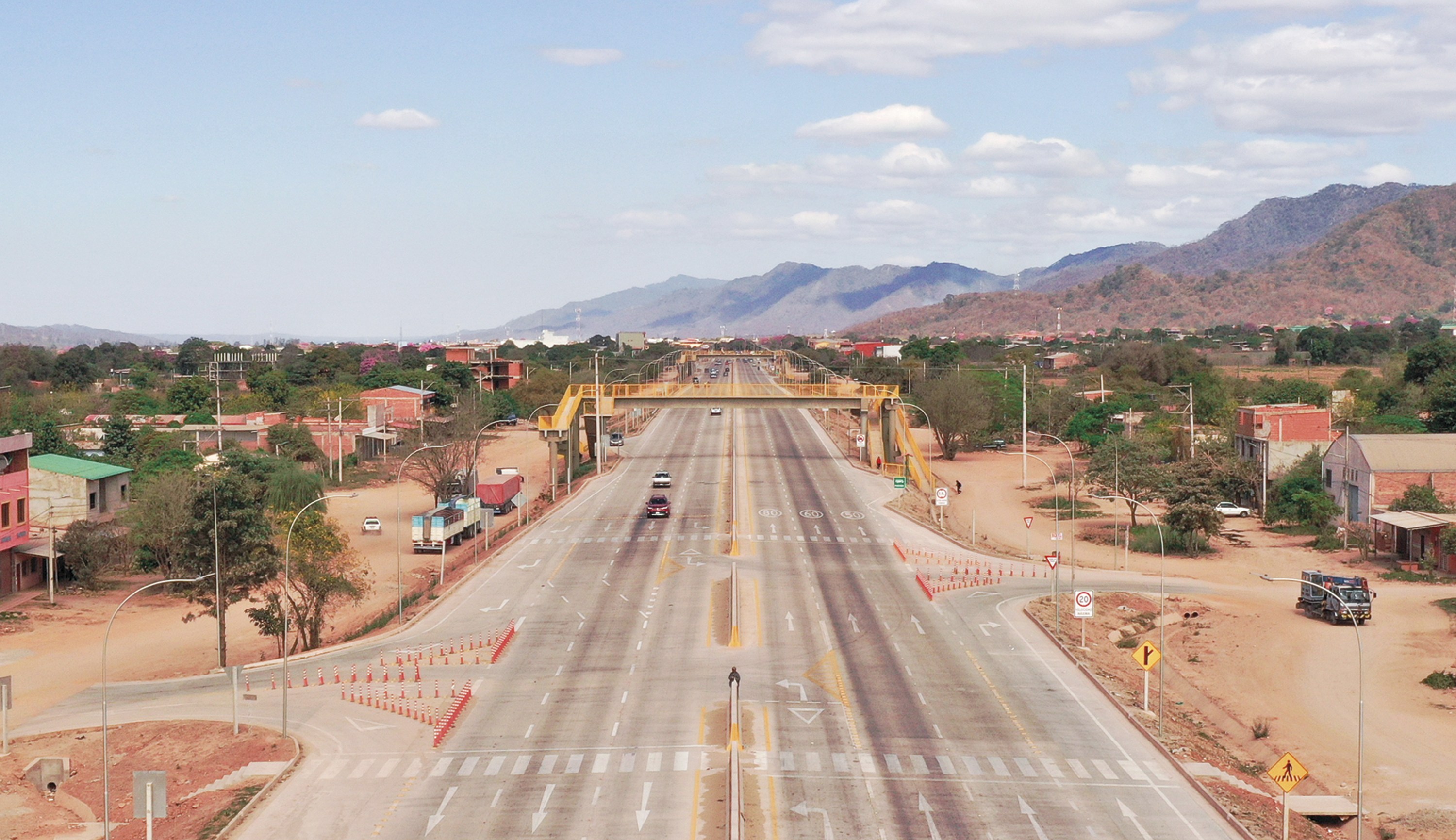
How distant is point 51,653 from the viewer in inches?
2218

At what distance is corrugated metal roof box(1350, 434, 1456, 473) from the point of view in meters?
77.6

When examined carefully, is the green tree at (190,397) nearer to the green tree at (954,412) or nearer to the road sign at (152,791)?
the green tree at (954,412)

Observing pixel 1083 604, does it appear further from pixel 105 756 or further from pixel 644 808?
pixel 105 756

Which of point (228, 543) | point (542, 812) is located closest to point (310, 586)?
point (228, 543)

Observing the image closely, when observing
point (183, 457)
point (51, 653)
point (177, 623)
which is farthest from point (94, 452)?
point (51, 653)

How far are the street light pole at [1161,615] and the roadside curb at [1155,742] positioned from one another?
2.76 ft

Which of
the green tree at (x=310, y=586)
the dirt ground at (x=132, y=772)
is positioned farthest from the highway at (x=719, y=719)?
the green tree at (x=310, y=586)

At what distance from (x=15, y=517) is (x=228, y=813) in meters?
42.5

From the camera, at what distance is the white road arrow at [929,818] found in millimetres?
30500

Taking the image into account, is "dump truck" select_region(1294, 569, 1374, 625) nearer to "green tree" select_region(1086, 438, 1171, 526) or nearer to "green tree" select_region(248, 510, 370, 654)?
"green tree" select_region(1086, 438, 1171, 526)

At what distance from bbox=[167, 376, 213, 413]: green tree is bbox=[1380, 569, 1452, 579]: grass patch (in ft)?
400

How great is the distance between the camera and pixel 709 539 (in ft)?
242

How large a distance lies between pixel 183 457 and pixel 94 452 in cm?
1461

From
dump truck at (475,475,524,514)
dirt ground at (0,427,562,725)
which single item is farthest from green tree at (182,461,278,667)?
dump truck at (475,475,524,514)
